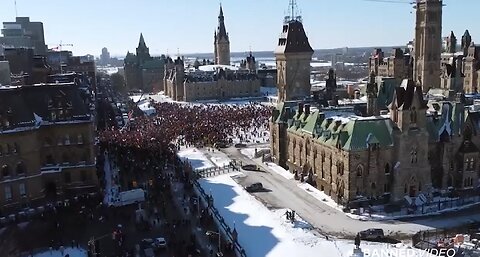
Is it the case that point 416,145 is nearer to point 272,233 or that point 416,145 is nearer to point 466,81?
point 272,233

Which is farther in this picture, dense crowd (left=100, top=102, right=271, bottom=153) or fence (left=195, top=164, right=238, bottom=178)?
dense crowd (left=100, top=102, right=271, bottom=153)

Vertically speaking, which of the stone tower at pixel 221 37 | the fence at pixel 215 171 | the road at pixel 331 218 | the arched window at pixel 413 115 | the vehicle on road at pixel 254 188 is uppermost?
the stone tower at pixel 221 37

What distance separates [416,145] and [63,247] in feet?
119

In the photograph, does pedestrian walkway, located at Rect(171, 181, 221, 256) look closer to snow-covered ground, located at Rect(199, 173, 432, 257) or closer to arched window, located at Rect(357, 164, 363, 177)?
snow-covered ground, located at Rect(199, 173, 432, 257)

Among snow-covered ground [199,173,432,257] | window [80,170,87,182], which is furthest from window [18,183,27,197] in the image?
snow-covered ground [199,173,432,257]

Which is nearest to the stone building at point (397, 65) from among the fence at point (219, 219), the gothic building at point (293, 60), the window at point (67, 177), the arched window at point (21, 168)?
the gothic building at point (293, 60)

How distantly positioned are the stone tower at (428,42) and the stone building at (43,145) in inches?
2741

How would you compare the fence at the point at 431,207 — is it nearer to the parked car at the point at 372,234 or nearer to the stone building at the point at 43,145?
the parked car at the point at 372,234

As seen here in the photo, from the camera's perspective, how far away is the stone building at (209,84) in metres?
154

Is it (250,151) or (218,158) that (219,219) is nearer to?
(218,158)

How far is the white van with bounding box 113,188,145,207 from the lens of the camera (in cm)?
5275

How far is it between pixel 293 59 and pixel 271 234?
43.5 meters

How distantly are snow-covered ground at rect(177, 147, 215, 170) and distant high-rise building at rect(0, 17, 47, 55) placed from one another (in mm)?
98700

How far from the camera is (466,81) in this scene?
12025 centimetres
